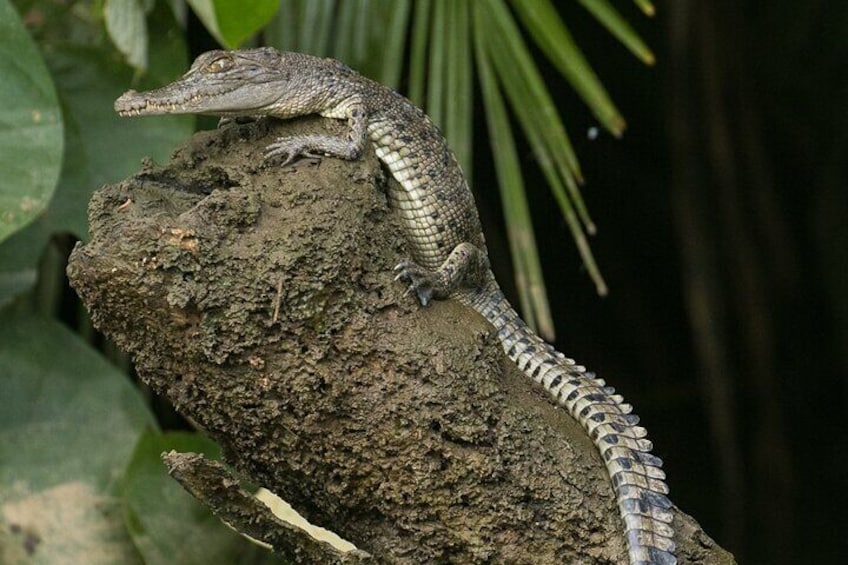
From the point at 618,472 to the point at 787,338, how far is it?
3222mm

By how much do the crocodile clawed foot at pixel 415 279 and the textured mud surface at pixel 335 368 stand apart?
3 cm

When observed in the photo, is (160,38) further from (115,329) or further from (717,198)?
(717,198)

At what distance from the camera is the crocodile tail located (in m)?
2.13

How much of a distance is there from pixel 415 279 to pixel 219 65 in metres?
0.74

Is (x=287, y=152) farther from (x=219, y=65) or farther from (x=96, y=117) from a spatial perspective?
(x=96, y=117)

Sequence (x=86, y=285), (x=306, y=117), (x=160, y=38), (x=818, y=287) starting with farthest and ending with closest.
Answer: (x=818, y=287) → (x=160, y=38) → (x=306, y=117) → (x=86, y=285)

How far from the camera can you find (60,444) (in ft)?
11.0

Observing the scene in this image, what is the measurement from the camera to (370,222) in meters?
2.12

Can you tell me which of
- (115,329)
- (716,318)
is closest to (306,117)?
(115,329)

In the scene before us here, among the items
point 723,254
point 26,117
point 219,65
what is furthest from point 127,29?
point 723,254

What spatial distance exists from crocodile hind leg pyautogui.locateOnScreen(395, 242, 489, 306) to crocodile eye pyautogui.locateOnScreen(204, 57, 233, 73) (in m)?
0.66

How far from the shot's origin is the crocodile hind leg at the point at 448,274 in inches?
84.4

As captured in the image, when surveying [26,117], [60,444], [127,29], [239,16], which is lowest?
[60,444]

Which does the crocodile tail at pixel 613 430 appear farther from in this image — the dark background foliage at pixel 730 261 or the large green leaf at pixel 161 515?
the dark background foliage at pixel 730 261
